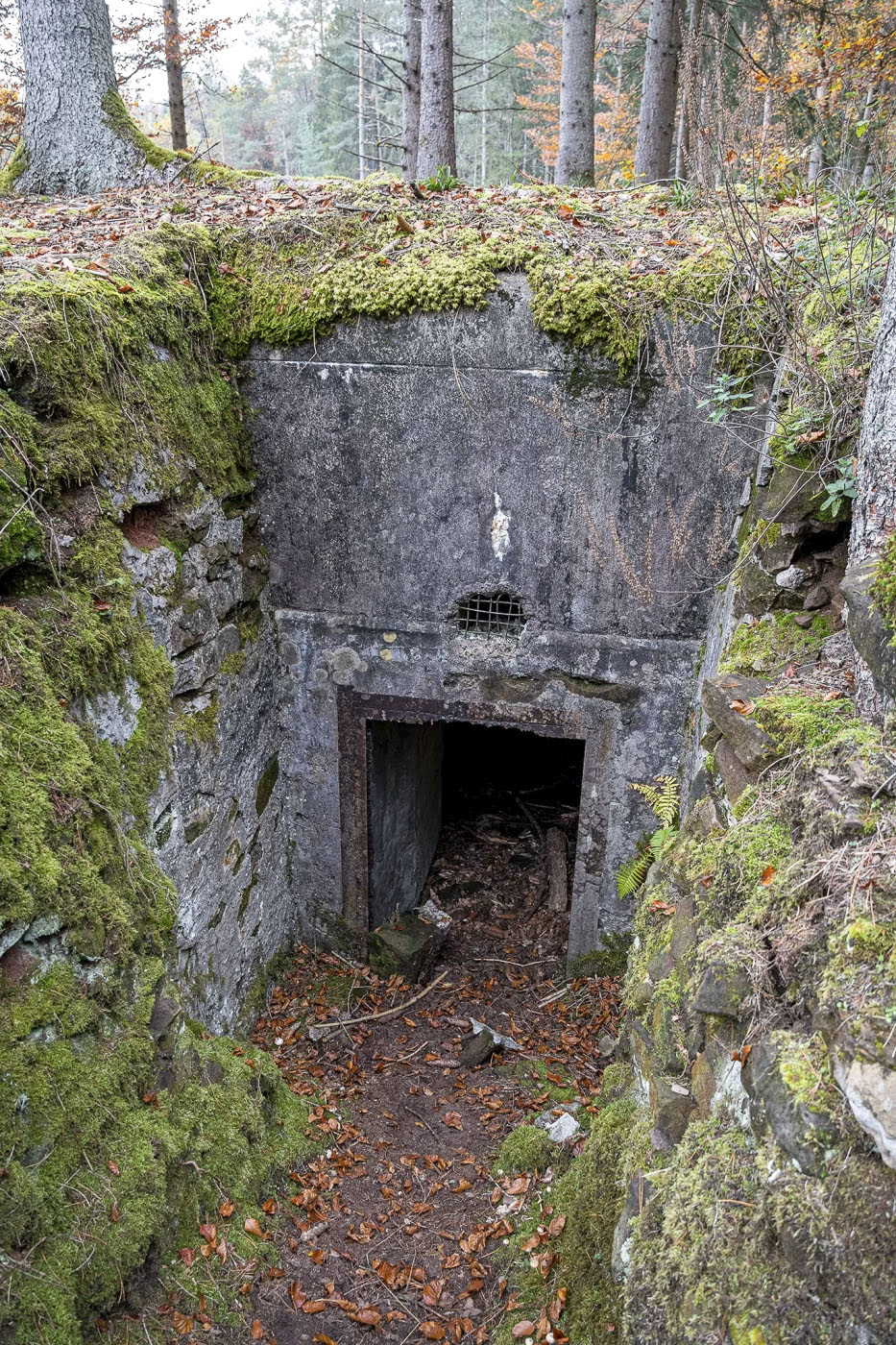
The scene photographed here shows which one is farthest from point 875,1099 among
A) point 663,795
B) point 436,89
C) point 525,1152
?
point 436,89

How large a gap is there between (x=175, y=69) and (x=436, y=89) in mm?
5267

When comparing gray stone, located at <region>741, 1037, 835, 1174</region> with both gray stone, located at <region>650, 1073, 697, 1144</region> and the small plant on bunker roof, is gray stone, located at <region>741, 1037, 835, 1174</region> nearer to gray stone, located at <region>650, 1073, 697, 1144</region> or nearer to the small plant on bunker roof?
gray stone, located at <region>650, 1073, 697, 1144</region>

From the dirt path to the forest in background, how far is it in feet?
16.9

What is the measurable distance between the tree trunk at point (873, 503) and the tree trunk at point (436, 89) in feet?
22.0

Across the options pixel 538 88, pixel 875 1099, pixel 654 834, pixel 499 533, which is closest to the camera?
pixel 875 1099

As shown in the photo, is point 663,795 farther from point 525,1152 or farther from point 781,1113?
point 781,1113

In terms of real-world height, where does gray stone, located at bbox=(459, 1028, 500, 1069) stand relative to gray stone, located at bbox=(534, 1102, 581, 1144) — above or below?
below

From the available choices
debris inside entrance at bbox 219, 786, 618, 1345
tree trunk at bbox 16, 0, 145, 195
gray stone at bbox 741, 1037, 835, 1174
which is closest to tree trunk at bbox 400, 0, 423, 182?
tree trunk at bbox 16, 0, 145, 195

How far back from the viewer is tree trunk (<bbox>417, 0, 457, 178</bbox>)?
7.80m

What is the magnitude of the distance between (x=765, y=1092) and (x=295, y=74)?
40225 mm

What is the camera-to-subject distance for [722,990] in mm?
2027

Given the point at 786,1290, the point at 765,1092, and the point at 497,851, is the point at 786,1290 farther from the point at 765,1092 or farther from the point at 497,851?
the point at 497,851

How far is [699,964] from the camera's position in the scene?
225 centimetres

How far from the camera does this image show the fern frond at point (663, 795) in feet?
14.5
